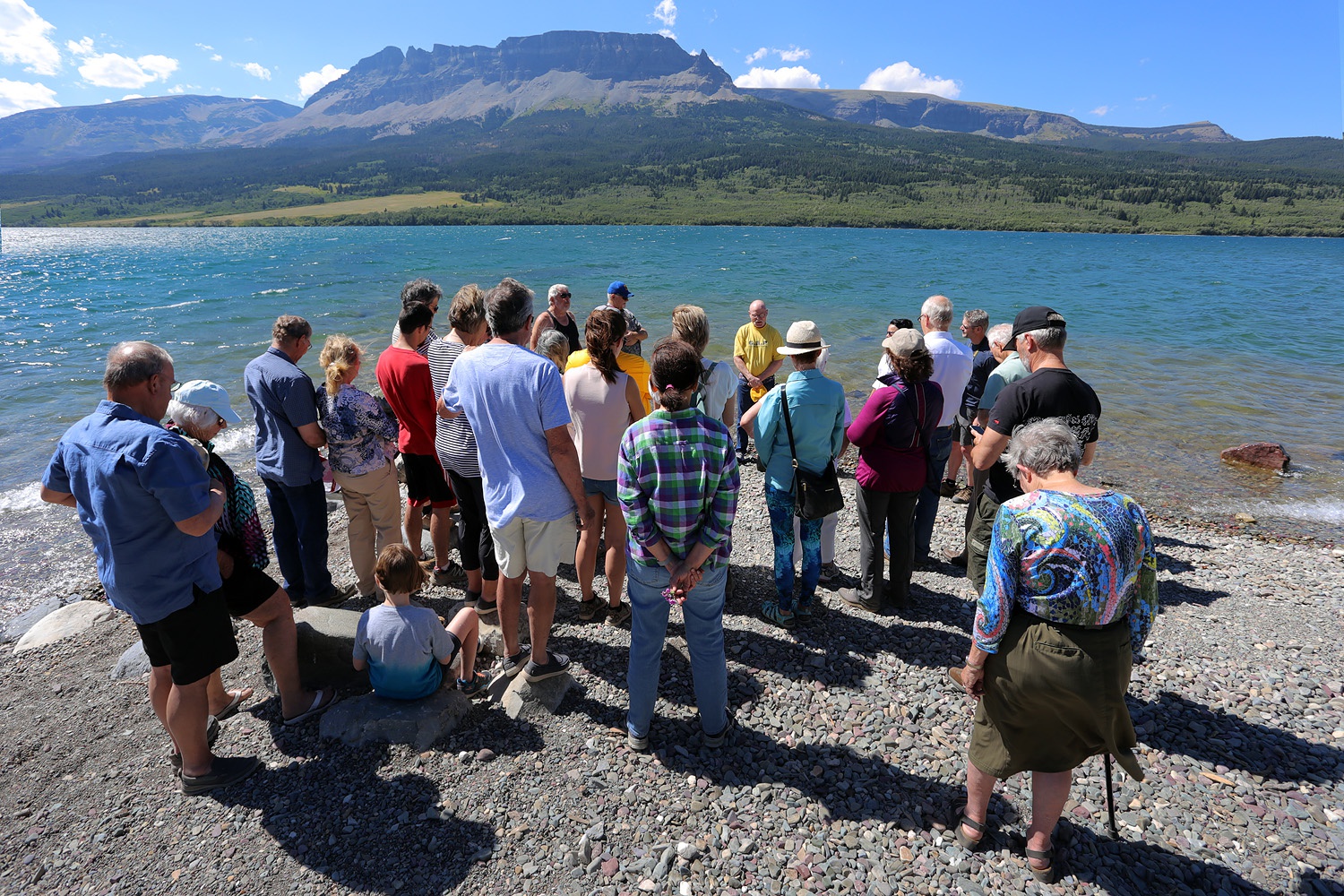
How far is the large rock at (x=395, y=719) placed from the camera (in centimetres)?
413

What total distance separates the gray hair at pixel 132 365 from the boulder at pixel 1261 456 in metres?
15.0

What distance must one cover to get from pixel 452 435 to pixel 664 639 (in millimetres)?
2427

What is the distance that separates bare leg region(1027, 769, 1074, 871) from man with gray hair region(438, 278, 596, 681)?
9.53 ft

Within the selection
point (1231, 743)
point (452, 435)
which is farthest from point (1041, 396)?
point (452, 435)

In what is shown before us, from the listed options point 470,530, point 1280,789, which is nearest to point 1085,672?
point 1280,789

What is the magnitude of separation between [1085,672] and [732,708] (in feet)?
7.59

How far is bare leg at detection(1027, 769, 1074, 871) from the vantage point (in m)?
3.11

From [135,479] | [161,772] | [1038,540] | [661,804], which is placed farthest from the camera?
[161,772]

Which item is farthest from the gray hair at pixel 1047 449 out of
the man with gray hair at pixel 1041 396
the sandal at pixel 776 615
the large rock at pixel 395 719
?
the large rock at pixel 395 719

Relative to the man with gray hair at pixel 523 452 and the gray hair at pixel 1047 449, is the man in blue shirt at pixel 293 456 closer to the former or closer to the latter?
the man with gray hair at pixel 523 452

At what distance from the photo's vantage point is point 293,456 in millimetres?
5363

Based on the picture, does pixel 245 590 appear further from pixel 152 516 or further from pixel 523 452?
pixel 523 452

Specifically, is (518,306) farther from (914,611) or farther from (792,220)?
(792,220)

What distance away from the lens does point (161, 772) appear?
157 inches
